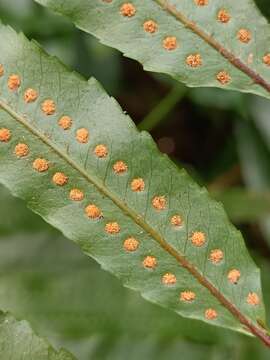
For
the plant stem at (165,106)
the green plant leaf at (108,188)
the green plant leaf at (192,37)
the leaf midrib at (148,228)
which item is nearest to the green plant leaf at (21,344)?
the green plant leaf at (108,188)

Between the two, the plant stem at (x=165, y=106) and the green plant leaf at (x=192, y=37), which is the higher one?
the green plant leaf at (x=192, y=37)

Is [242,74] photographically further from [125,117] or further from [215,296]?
[215,296]

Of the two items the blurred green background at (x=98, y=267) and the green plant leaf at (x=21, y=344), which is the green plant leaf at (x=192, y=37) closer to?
the blurred green background at (x=98, y=267)

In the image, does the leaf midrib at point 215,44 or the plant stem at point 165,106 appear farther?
the plant stem at point 165,106

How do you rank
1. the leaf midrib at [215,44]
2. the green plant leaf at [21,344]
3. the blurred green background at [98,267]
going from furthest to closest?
1. the blurred green background at [98,267]
2. the leaf midrib at [215,44]
3. the green plant leaf at [21,344]

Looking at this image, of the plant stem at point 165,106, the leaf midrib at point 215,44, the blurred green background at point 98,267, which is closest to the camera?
the leaf midrib at point 215,44

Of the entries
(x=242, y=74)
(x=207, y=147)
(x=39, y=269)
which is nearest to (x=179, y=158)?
(x=207, y=147)

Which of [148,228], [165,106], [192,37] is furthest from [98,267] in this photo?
[192,37]

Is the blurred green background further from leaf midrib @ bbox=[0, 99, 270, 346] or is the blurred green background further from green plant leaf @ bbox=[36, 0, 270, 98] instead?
leaf midrib @ bbox=[0, 99, 270, 346]
